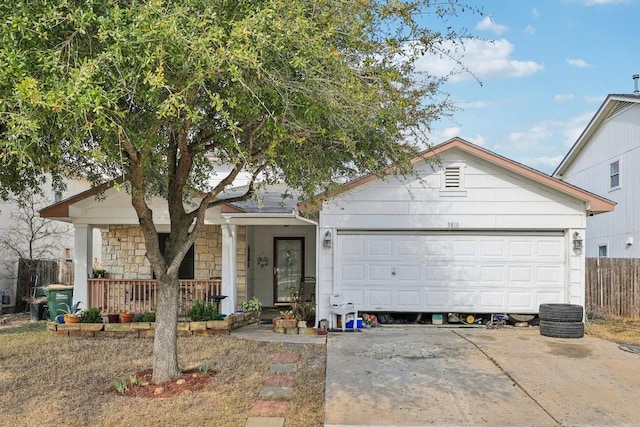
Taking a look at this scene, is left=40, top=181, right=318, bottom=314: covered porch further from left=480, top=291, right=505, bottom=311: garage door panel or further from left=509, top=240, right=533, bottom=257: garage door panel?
left=509, top=240, right=533, bottom=257: garage door panel

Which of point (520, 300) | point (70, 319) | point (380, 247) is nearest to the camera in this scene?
point (70, 319)

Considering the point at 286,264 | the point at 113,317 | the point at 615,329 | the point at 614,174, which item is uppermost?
the point at 614,174

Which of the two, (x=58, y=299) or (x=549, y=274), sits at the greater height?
(x=549, y=274)

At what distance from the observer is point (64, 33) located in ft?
15.7

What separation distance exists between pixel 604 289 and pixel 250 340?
10132 millimetres

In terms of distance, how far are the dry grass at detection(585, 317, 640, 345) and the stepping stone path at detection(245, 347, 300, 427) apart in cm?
661

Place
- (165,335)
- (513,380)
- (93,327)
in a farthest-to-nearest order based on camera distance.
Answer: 1. (93,327)
2. (513,380)
3. (165,335)

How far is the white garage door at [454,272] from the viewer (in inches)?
473

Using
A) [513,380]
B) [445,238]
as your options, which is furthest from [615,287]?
[513,380]

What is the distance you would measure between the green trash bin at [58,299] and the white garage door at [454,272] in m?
6.57

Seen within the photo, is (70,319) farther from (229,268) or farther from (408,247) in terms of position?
(408,247)

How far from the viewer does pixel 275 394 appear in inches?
259

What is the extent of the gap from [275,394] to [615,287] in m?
11.5

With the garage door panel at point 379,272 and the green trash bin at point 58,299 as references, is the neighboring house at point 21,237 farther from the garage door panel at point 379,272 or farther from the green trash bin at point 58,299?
the garage door panel at point 379,272
